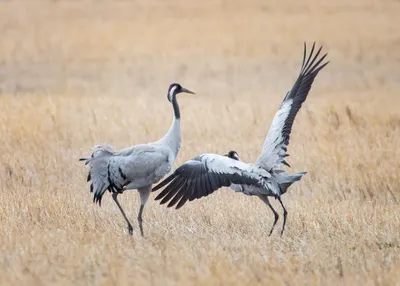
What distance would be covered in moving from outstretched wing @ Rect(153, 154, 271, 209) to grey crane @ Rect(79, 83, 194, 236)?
0.84ft

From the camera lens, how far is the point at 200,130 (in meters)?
15.5

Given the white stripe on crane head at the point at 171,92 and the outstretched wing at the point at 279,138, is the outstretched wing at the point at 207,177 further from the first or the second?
the white stripe on crane head at the point at 171,92

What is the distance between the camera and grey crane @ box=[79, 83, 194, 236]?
350 inches

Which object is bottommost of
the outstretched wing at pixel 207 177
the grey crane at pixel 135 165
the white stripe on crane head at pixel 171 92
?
the outstretched wing at pixel 207 177

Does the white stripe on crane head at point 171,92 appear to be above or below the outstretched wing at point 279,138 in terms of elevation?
above

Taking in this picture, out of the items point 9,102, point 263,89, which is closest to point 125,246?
point 9,102

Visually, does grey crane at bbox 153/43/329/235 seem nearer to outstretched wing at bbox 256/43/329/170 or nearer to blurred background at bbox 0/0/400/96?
outstretched wing at bbox 256/43/329/170

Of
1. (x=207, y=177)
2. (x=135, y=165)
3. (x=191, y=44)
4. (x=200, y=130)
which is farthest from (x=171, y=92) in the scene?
(x=191, y=44)

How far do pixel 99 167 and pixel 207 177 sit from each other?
3.54ft

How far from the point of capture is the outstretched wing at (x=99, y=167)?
9.10m

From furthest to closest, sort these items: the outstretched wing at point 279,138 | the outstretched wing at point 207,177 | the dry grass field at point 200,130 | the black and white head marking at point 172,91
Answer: the black and white head marking at point 172,91 < the outstretched wing at point 279,138 < the outstretched wing at point 207,177 < the dry grass field at point 200,130

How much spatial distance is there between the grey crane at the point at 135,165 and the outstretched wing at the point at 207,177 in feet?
0.84

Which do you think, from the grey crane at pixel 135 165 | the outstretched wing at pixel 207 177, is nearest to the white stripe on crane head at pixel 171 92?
the grey crane at pixel 135 165

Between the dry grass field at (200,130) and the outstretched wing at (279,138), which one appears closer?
the dry grass field at (200,130)
